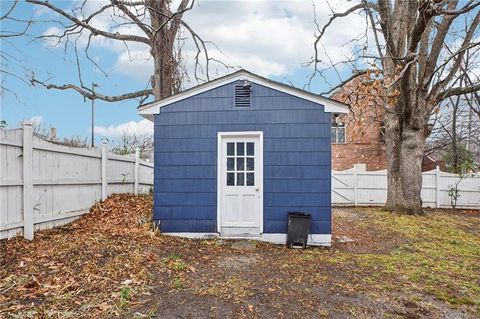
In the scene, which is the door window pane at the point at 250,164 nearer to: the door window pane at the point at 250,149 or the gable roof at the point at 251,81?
the door window pane at the point at 250,149

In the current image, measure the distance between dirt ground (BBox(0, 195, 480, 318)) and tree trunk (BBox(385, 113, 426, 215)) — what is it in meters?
3.49

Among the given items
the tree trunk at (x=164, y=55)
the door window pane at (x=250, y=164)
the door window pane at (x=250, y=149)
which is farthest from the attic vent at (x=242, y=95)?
the tree trunk at (x=164, y=55)

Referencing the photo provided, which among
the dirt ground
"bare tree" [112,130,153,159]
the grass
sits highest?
"bare tree" [112,130,153,159]

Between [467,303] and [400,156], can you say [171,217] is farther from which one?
[400,156]

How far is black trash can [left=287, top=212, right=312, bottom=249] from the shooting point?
686 centimetres

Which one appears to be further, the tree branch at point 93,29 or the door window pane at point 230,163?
the tree branch at point 93,29

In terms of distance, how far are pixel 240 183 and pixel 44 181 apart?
12.3 feet

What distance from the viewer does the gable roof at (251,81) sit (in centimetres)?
708

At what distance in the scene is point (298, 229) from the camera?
6875 millimetres

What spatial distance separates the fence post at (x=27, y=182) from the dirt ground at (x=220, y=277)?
0.25 metres

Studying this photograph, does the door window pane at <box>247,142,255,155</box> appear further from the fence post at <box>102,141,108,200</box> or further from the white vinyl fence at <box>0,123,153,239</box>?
the fence post at <box>102,141,108,200</box>

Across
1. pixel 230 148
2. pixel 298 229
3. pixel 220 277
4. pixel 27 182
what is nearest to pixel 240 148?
pixel 230 148

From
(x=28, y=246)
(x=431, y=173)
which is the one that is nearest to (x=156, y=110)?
(x=28, y=246)

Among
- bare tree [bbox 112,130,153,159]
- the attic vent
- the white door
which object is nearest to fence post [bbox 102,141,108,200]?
the white door
